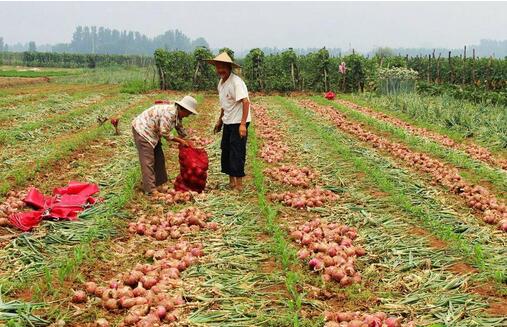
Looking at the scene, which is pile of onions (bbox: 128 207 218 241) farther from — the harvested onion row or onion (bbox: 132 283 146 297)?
the harvested onion row

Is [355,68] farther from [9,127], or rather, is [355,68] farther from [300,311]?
[300,311]

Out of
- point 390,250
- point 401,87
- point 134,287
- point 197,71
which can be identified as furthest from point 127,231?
point 197,71

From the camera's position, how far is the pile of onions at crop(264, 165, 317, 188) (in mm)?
6914

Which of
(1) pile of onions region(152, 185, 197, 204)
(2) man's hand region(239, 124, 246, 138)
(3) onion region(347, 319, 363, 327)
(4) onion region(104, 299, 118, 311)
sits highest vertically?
(2) man's hand region(239, 124, 246, 138)

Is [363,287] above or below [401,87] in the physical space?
below

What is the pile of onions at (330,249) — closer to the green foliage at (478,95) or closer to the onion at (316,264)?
the onion at (316,264)

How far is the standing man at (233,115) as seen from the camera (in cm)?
607

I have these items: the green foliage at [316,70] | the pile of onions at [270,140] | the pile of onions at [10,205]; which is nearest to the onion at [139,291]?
the pile of onions at [10,205]

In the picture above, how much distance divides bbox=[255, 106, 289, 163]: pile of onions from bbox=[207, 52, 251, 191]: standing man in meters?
1.96

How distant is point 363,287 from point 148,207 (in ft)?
9.82

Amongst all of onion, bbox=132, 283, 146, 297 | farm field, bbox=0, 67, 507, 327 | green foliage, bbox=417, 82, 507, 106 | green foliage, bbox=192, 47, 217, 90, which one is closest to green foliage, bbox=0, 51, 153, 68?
green foliage, bbox=192, 47, 217, 90

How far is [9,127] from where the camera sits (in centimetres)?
1141

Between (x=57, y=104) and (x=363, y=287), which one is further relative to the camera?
(x=57, y=104)

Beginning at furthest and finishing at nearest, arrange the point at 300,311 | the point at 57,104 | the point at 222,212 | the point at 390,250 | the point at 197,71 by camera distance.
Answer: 1. the point at 197,71
2. the point at 57,104
3. the point at 222,212
4. the point at 390,250
5. the point at 300,311
